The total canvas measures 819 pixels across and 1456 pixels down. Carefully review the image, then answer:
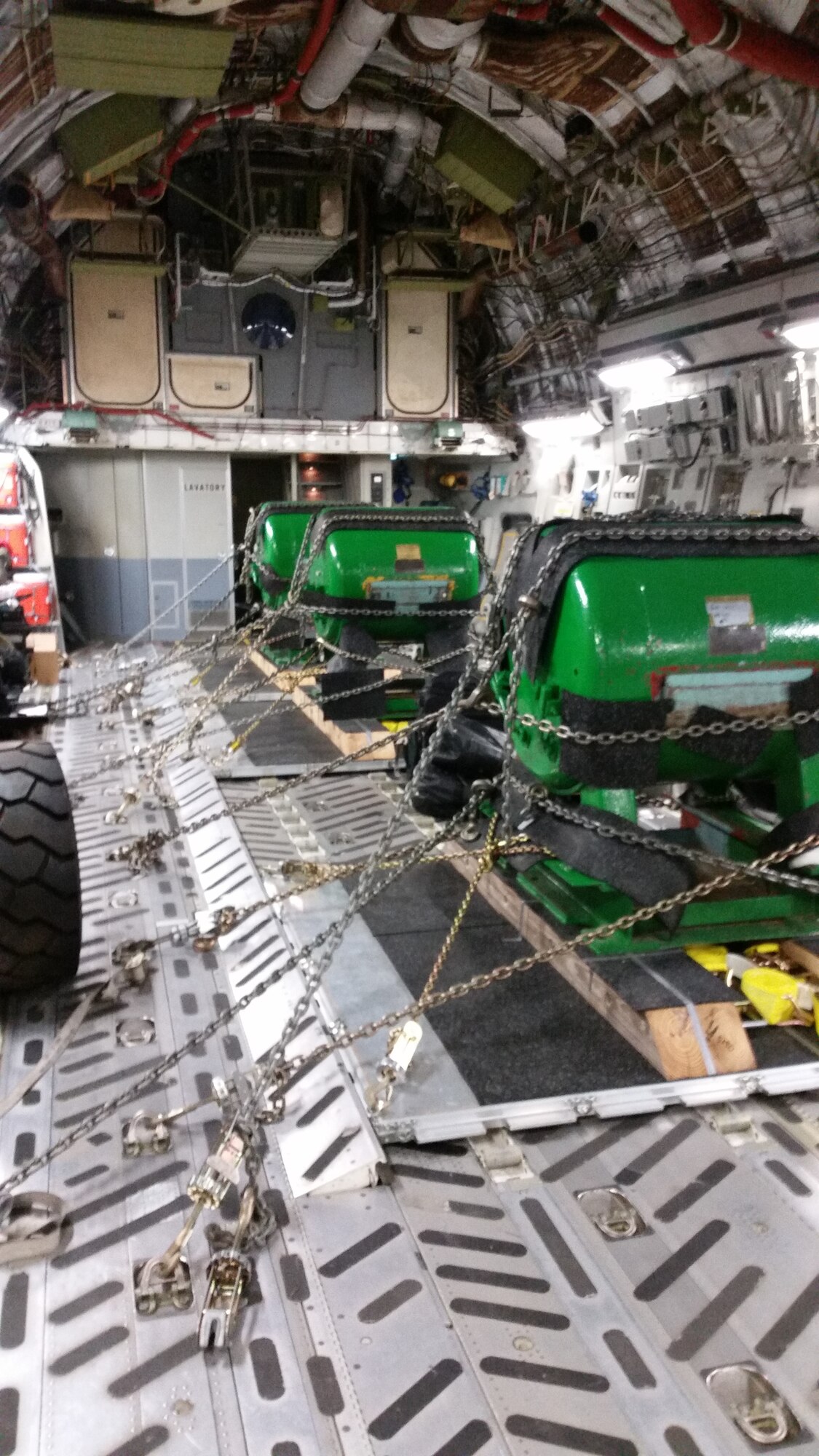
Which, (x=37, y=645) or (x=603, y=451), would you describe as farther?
(x=603, y=451)

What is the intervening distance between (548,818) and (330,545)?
3.55 m

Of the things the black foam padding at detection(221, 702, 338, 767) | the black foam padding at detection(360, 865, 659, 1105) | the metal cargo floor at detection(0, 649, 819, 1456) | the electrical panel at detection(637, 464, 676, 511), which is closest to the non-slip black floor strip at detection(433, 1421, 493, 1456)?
the metal cargo floor at detection(0, 649, 819, 1456)

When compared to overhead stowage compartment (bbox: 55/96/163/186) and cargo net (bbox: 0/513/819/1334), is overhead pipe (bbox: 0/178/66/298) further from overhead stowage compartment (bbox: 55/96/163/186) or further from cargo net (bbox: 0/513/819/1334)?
cargo net (bbox: 0/513/819/1334)

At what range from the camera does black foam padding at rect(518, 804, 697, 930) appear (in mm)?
3059

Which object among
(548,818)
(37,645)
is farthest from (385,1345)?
(37,645)

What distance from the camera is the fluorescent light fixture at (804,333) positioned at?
21.2ft

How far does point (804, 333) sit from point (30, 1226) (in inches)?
268

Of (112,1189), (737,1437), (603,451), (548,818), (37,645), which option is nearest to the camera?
(737,1437)

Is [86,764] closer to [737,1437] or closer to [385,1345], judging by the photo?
[385,1345]

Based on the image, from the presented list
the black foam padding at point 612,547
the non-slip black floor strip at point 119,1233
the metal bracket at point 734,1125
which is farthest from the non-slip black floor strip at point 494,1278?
the black foam padding at point 612,547

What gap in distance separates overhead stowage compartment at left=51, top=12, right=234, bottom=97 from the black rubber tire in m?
5.33

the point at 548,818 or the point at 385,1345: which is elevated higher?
the point at 548,818

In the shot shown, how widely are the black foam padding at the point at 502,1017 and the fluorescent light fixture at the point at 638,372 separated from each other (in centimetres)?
617

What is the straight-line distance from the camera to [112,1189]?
8.01 feet
